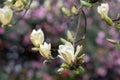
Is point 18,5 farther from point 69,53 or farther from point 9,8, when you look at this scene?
point 69,53

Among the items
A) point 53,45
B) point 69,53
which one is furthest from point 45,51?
point 53,45

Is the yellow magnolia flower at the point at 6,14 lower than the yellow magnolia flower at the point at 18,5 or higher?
lower

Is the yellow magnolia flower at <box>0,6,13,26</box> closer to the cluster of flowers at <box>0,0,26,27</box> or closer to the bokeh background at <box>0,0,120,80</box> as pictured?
the cluster of flowers at <box>0,0,26,27</box>

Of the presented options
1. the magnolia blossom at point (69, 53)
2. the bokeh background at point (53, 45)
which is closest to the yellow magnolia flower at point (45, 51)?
the magnolia blossom at point (69, 53)

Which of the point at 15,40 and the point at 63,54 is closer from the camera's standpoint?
the point at 63,54

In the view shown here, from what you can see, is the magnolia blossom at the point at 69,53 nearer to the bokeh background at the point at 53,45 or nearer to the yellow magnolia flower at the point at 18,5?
the yellow magnolia flower at the point at 18,5

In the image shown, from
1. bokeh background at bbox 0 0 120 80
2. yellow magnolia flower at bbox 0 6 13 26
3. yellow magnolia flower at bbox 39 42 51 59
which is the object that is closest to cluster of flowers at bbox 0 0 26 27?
yellow magnolia flower at bbox 0 6 13 26

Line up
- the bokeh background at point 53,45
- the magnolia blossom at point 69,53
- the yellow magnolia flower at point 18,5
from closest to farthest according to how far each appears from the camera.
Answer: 1. the magnolia blossom at point 69,53
2. the yellow magnolia flower at point 18,5
3. the bokeh background at point 53,45

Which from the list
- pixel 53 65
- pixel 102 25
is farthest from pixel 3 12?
pixel 102 25

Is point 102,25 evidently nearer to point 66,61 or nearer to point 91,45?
point 91,45
